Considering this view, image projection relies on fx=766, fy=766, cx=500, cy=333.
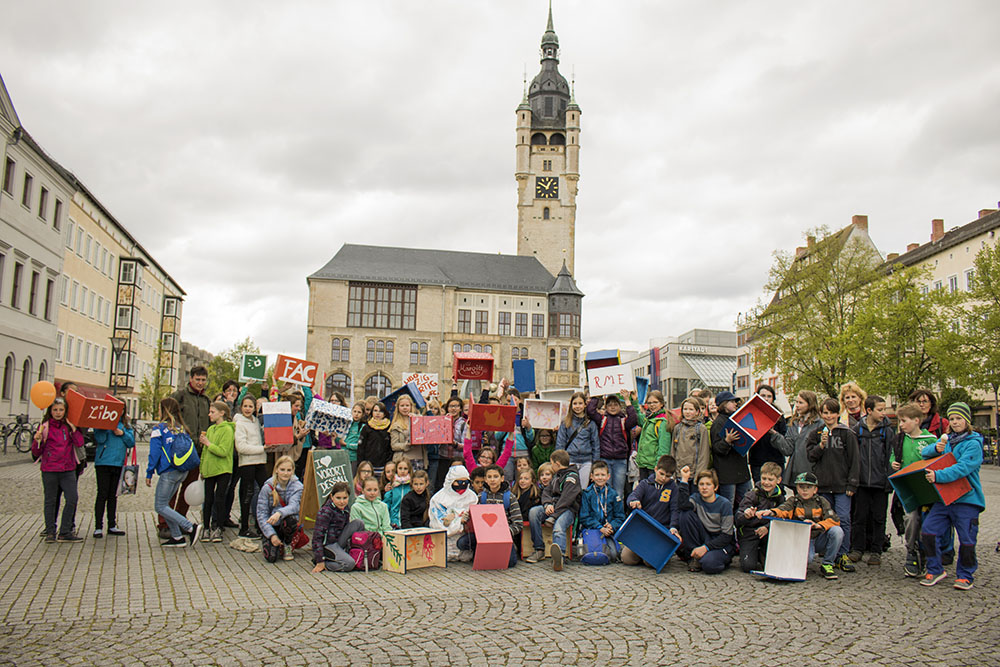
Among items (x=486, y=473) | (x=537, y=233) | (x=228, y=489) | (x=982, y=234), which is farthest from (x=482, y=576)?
(x=537, y=233)

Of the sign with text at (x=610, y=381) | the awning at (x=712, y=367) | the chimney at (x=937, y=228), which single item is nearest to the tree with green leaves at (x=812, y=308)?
the chimney at (x=937, y=228)

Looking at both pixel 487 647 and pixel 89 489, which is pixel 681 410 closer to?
pixel 487 647

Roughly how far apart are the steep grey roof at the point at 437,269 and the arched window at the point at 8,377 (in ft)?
142

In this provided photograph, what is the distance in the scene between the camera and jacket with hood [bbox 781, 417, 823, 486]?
353 inches

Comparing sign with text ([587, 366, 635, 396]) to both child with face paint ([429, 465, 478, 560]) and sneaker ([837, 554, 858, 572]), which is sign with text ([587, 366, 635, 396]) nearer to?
child with face paint ([429, 465, 478, 560])

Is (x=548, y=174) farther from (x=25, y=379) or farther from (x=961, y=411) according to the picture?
(x=961, y=411)

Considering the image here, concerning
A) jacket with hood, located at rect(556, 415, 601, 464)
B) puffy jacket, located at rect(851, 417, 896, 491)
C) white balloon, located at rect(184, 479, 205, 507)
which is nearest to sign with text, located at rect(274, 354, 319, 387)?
white balloon, located at rect(184, 479, 205, 507)

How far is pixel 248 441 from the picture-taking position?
980 centimetres

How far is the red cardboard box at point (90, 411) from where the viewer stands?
30.3 feet

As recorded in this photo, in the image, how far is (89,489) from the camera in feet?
49.5

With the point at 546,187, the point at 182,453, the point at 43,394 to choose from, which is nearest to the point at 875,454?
the point at 182,453

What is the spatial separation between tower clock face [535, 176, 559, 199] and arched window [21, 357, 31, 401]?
201ft

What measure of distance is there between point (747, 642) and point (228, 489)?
709 cm

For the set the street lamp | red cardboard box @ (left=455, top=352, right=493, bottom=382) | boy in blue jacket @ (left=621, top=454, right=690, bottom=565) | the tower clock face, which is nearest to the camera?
boy in blue jacket @ (left=621, top=454, right=690, bottom=565)
